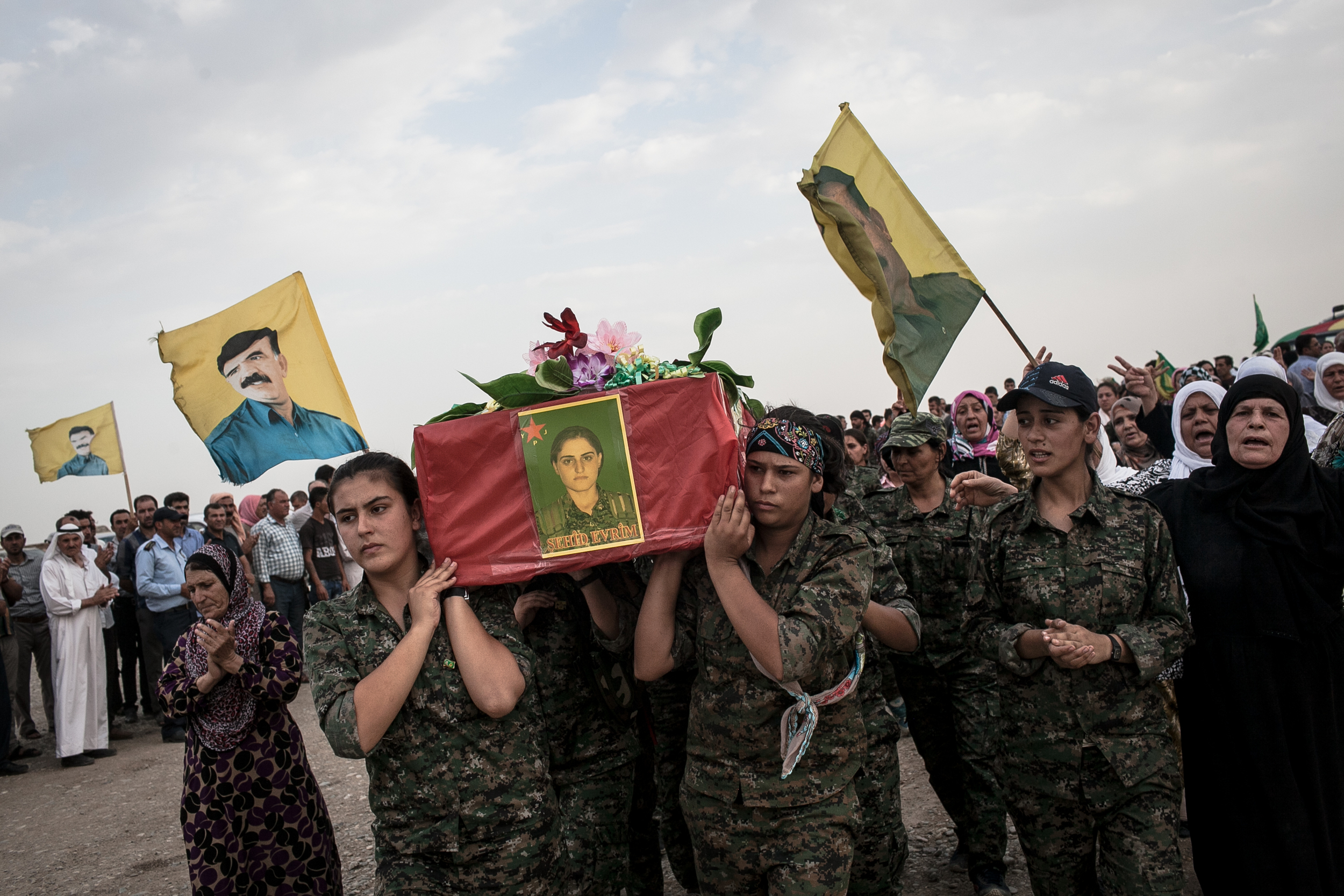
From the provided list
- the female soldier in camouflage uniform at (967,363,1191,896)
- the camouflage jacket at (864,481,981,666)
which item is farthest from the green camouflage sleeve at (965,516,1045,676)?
the camouflage jacket at (864,481,981,666)

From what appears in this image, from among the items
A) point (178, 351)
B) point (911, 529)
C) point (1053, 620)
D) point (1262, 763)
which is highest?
point (178, 351)

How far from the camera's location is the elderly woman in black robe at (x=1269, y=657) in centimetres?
309

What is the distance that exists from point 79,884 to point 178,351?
3.79 m

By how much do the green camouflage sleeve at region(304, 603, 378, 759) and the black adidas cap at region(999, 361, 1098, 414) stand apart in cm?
240

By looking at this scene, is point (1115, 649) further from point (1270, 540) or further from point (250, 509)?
point (250, 509)

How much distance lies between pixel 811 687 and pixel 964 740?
199 centimetres

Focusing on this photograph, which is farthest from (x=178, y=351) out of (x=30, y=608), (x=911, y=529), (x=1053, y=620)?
(x=30, y=608)

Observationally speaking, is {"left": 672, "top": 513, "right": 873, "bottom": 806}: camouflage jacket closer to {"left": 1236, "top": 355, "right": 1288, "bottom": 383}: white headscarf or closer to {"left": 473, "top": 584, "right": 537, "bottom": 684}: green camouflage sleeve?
{"left": 473, "top": 584, "right": 537, "bottom": 684}: green camouflage sleeve

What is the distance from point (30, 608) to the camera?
936 cm

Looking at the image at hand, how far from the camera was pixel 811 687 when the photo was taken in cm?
278

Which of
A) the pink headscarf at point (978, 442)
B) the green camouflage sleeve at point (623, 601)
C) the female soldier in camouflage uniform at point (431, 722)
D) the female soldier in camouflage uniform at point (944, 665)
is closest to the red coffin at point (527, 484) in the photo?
the female soldier in camouflage uniform at point (431, 722)

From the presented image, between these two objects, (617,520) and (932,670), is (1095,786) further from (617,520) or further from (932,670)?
(617,520)

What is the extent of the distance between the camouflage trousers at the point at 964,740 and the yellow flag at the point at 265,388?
10.3 feet

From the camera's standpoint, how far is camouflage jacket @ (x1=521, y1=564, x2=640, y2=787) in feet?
11.5
